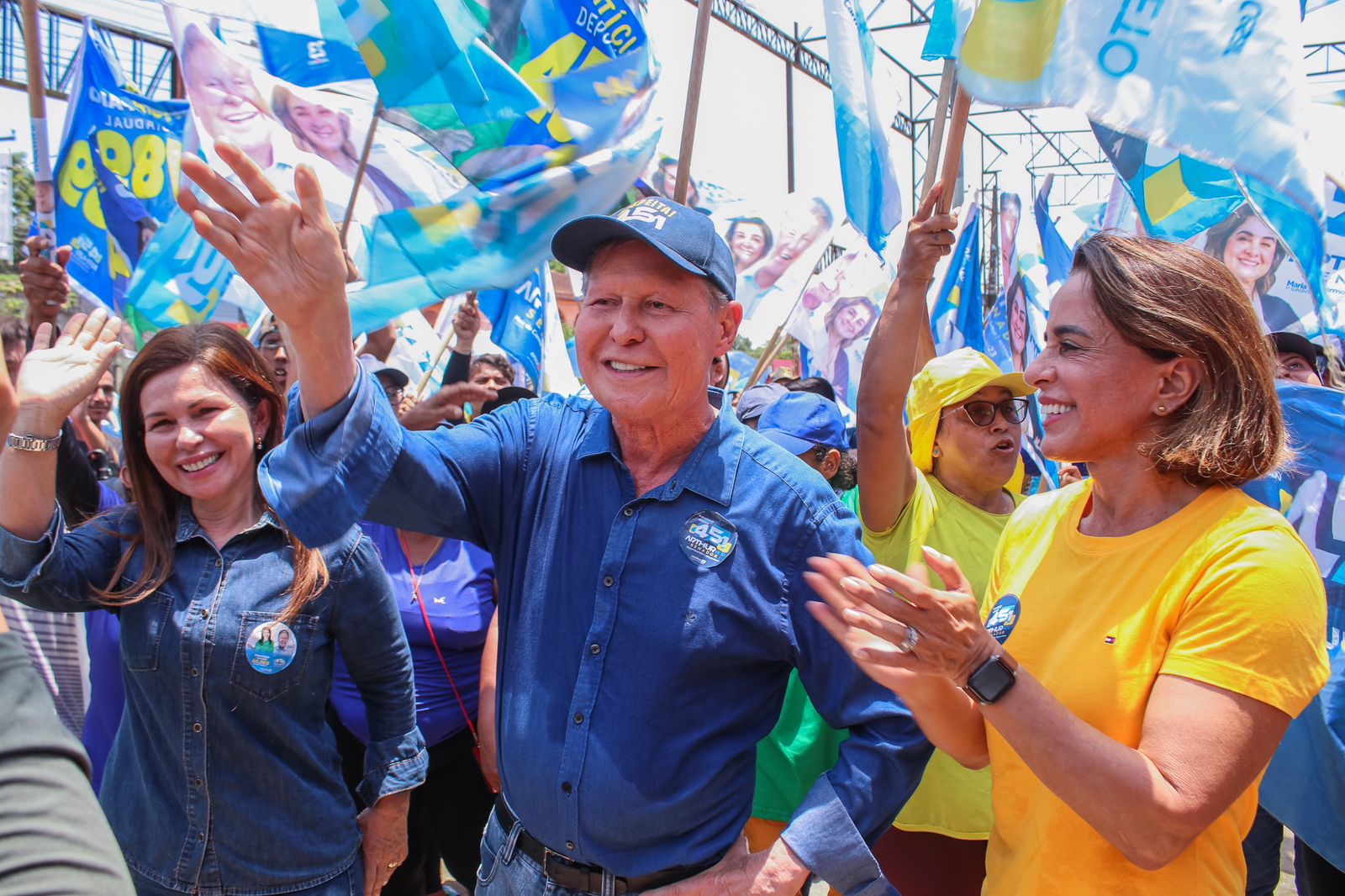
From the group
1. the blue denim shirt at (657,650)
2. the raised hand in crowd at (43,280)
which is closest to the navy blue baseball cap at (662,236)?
the blue denim shirt at (657,650)

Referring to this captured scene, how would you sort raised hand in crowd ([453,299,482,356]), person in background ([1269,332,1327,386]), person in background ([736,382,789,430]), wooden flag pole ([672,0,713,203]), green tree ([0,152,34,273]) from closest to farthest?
wooden flag pole ([672,0,713,203])
person in background ([736,382,789,430])
person in background ([1269,332,1327,386])
raised hand in crowd ([453,299,482,356])
green tree ([0,152,34,273])

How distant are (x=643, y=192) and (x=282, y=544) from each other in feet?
22.5

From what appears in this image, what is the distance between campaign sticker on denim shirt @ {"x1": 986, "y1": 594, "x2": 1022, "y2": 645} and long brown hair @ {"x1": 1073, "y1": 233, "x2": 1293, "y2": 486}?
1.15 ft

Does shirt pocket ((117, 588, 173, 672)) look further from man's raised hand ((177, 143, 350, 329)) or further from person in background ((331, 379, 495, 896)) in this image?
man's raised hand ((177, 143, 350, 329))

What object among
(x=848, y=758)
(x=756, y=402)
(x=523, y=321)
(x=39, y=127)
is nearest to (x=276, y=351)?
(x=39, y=127)

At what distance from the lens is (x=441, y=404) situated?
3.90 m

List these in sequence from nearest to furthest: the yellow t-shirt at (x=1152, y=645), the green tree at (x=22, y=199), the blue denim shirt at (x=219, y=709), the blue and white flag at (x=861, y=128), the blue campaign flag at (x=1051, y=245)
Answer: the yellow t-shirt at (x=1152, y=645)
the blue denim shirt at (x=219, y=709)
the blue and white flag at (x=861, y=128)
the blue campaign flag at (x=1051, y=245)
the green tree at (x=22, y=199)

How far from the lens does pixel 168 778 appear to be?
2104 mm

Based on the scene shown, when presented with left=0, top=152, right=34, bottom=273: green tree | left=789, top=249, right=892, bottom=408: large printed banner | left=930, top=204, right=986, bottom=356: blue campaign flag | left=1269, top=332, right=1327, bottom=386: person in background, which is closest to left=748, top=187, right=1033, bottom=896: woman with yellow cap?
left=1269, top=332, right=1327, bottom=386: person in background

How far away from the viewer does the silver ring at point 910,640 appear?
1442 millimetres

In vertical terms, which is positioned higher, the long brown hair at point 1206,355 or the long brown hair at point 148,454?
the long brown hair at point 1206,355

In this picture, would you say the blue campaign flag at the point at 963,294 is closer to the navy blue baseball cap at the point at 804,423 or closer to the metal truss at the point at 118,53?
the navy blue baseball cap at the point at 804,423

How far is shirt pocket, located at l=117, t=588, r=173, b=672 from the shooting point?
6.91 ft

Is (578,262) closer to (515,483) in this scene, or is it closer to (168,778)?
(515,483)
